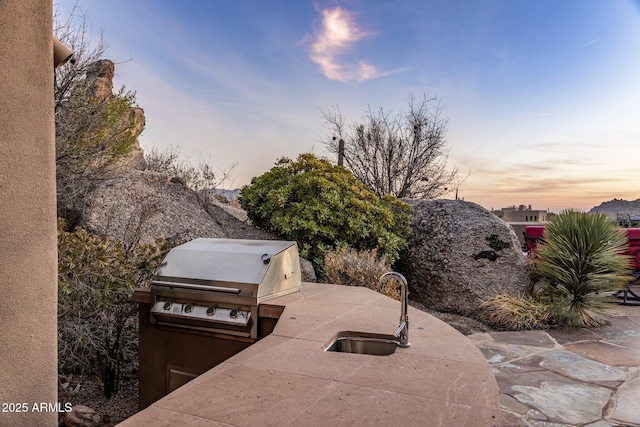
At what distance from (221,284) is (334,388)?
5.19ft

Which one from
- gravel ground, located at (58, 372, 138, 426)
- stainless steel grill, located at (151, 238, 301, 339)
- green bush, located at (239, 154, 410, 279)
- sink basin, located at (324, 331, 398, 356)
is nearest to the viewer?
sink basin, located at (324, 331, 398, 356)

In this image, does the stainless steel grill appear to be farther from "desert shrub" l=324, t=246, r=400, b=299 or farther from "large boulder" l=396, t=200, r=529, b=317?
"large boulder" l=396, t=200, r=529, b=317

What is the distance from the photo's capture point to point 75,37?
6.67m

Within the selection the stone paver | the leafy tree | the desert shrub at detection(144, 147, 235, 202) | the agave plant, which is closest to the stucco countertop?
the stone paver

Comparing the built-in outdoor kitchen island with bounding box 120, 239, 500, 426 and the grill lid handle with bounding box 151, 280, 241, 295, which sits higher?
the grill lid handle with bounding box 151, 280, 241, 295

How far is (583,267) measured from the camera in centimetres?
593

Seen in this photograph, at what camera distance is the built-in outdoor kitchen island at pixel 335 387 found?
1.50m

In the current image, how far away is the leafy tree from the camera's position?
11.8 meters

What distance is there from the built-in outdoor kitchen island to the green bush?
154 inches

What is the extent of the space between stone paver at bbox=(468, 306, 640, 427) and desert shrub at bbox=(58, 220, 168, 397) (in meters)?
3.27

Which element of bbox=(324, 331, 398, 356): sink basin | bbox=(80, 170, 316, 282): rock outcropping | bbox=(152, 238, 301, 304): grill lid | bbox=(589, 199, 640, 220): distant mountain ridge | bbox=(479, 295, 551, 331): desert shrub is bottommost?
bbox=(479, 295, 551, 331): desert shrub

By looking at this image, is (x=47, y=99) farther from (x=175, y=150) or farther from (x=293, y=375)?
(x=175, y=150)

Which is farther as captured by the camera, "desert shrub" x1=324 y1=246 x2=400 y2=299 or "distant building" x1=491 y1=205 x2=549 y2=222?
"distant building" x1=491 y1=205 x2=549 y2=222

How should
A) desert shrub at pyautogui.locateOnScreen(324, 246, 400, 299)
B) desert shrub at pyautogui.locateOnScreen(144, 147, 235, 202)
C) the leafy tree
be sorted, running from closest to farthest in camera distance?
1. desert shrub at pyautogui.locateOnScreen(324, 246, 400, 299)
2. desert shrub at pyautogui.locateOnScreen(144, 147, 235, 202)
3. the leafy tree
